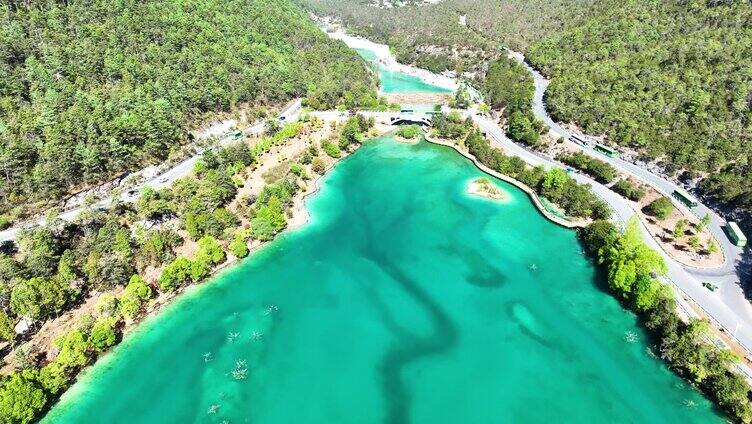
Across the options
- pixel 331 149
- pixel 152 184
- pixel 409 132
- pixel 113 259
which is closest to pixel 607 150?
pixel 409 132

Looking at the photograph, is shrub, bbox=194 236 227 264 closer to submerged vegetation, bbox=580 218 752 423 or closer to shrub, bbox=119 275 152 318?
shrub, bbox=119 275 152 318

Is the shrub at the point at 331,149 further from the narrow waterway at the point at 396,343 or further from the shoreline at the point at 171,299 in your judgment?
the narrow waterway at the point at 396,343

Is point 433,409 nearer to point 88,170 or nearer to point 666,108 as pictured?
point 88,170

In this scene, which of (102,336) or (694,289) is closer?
(102,336)

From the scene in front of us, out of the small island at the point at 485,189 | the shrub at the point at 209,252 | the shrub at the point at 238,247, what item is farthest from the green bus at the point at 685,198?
the shrub at the point at 209,252

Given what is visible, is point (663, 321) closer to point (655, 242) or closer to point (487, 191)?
point (655, 242)

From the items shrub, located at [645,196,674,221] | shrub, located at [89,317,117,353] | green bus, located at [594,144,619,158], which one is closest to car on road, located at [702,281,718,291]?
shrub, located at [645,196,674,221]
